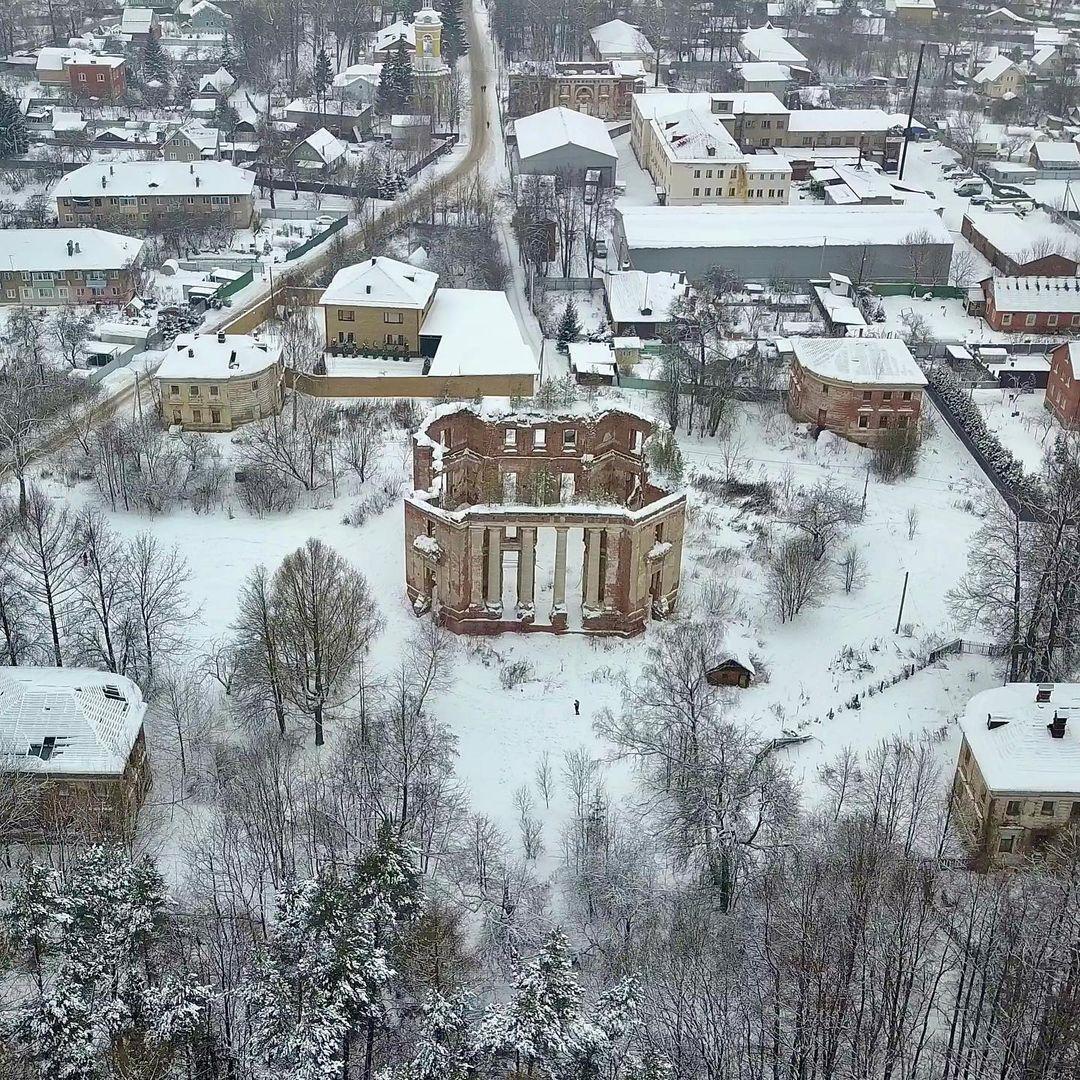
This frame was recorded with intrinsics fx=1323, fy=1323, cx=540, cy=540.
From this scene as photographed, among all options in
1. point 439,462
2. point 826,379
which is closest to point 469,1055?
point 439,462

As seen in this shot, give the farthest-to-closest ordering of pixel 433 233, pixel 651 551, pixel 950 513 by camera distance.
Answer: pixel 433 233 → pixel 950 513 → pixel 651 551

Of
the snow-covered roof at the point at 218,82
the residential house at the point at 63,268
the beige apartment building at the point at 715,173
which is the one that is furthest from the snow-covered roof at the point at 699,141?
the snow-covered roof at the point at 218,82

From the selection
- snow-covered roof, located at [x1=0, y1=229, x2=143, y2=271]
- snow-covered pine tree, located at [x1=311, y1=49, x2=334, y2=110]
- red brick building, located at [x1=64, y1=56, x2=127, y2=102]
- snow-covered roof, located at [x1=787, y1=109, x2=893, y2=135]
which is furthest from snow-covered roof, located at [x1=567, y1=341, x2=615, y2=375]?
red brick building, located at [x1=64, y1=56, x2=127, y2=102]

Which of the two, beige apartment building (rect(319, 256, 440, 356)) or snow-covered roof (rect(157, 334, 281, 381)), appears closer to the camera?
snow-covered roof (rect(157, 334, 281, 381))

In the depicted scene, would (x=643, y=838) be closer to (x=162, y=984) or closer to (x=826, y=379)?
(x=162, y=984)

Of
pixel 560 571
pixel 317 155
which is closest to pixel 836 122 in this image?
pixel 317 155

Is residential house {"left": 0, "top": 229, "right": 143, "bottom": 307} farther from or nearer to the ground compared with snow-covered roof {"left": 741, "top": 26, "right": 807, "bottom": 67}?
nearer to the ground

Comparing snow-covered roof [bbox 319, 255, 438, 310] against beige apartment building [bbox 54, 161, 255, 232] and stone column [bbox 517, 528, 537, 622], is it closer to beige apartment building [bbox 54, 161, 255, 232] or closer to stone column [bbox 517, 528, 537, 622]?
beige apartment building [bbox 54, 161, 255, 232]
